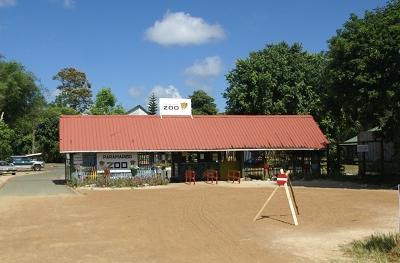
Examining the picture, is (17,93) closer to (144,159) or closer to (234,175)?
(144,159)

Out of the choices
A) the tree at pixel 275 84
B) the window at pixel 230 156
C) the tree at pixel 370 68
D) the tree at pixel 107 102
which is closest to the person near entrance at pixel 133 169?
the window at pixel 230 156

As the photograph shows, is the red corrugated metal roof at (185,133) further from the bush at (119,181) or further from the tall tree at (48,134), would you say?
the tall tree at (48,134)

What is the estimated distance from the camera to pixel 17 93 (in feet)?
203

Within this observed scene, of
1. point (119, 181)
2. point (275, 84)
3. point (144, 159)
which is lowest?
point (119, 181)

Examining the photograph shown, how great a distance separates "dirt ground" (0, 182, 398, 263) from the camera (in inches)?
466

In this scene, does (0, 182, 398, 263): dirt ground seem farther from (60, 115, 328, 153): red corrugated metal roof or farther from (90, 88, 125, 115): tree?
(90, 88, 125, 115): tree

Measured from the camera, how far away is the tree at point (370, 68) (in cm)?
2745

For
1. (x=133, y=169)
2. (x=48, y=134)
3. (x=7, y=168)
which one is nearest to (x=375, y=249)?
(x=133, y=169)

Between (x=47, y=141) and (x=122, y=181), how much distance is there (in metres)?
49.1

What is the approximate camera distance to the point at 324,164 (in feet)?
148

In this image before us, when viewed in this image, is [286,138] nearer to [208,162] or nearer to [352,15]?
[208,162]

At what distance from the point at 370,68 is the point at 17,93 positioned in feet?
146

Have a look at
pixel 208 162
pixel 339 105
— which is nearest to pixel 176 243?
pixel 339 105

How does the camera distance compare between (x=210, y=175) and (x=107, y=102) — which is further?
(x=107, y=102)
